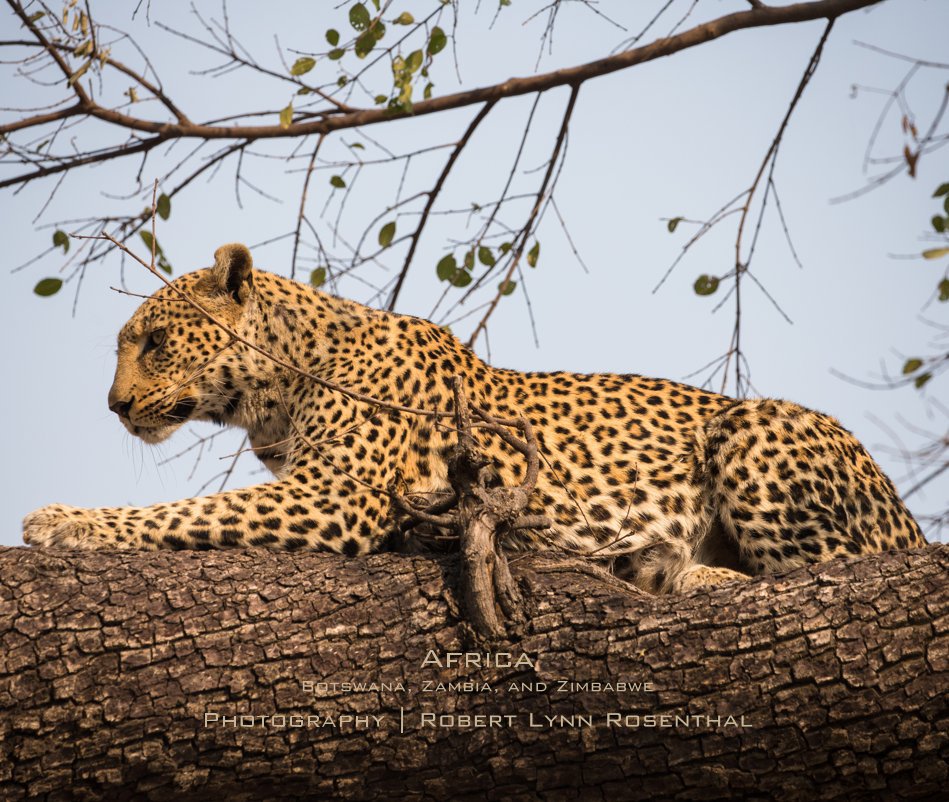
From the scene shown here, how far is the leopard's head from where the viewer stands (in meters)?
8.31

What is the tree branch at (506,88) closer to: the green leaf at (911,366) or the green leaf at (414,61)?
the green leaf at (414,61)

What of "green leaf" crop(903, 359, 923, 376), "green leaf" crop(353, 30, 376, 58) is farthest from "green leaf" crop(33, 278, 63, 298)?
"green leaf" crop(903, 359, 923, 376)

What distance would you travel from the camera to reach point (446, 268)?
8648mm

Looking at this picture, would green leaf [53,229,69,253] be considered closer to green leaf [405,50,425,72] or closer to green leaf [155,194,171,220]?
green leaf [155,194,171,220]

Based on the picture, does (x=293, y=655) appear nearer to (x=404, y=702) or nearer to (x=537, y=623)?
(x=404, y=702)

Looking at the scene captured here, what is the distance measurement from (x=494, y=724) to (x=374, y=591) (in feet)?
2.88

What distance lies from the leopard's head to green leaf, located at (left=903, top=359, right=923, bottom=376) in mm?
4097

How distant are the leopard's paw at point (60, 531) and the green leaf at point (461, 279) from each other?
2990mm

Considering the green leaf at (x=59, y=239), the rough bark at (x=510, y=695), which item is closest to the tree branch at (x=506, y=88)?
the green leaf at (x=59, y=239)

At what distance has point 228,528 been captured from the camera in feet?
23.7

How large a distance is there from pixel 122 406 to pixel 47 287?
43.7 inches

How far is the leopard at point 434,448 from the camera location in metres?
7.50

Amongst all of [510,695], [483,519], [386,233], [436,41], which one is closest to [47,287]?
[386,233]

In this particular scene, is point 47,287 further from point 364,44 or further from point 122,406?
point 364,44
